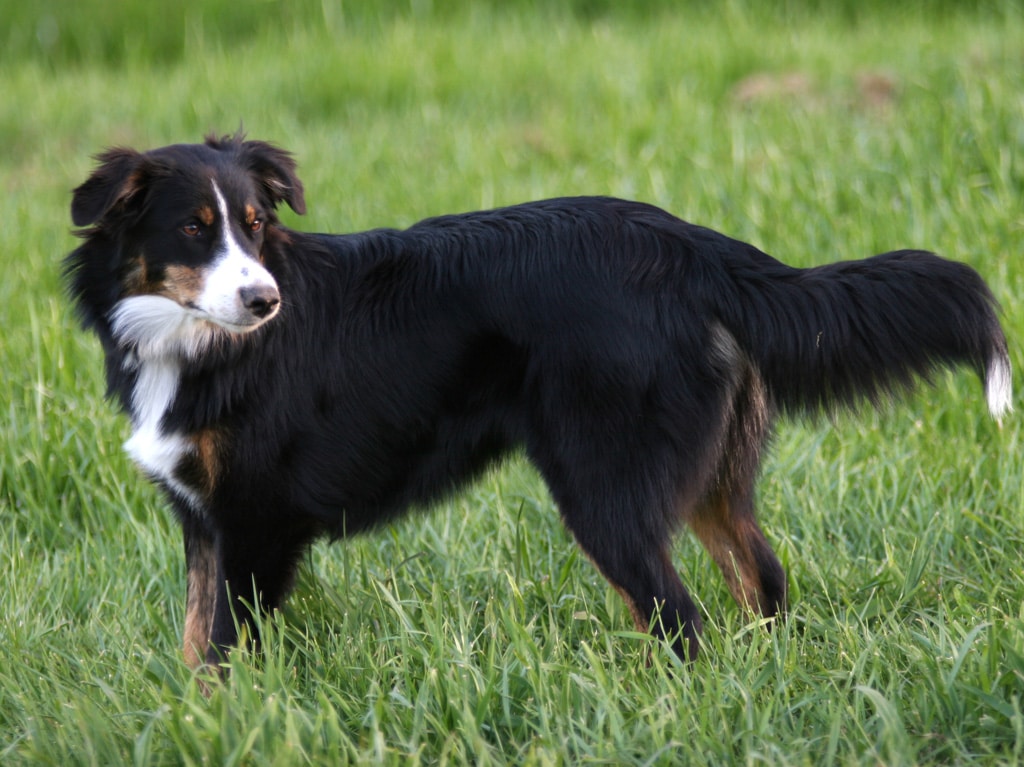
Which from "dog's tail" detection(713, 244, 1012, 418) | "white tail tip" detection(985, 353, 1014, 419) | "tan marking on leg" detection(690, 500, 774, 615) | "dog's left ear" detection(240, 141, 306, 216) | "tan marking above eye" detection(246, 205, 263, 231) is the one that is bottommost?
"tan marking on leg" detection(690, 500, 774, 615)

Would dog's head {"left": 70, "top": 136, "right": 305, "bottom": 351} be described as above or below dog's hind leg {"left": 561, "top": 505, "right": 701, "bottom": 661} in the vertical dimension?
above

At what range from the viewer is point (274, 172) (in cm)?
322

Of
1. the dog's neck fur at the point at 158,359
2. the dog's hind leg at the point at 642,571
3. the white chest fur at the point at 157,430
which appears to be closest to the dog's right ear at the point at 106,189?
the dog's neck fur at the point at 158,359

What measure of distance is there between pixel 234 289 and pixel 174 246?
10.0 inches

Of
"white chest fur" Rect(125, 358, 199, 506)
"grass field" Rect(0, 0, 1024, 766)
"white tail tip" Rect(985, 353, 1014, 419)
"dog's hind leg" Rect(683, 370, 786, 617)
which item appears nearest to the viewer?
"grass field" Rect(0, 0, 1024, 766)

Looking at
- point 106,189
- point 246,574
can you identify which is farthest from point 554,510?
point 106,189

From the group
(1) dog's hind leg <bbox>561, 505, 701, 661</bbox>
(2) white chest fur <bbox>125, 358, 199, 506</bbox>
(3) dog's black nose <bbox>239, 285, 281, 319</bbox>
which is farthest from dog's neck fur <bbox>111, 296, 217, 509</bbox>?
(1) dog's hind leg <bbox>561, 505, 701, 661</bbox>

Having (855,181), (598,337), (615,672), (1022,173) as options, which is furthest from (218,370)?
(1022,173)

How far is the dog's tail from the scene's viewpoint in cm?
281

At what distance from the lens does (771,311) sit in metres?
2.88

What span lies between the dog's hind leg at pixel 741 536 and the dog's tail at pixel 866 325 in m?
0.31

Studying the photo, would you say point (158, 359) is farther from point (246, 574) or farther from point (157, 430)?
point (246, 574)

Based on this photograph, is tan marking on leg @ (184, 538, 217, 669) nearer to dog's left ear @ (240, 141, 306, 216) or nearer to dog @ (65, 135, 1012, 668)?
dog @ (65, 135, 1012, 668)

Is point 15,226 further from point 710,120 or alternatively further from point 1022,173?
point 1022,173
